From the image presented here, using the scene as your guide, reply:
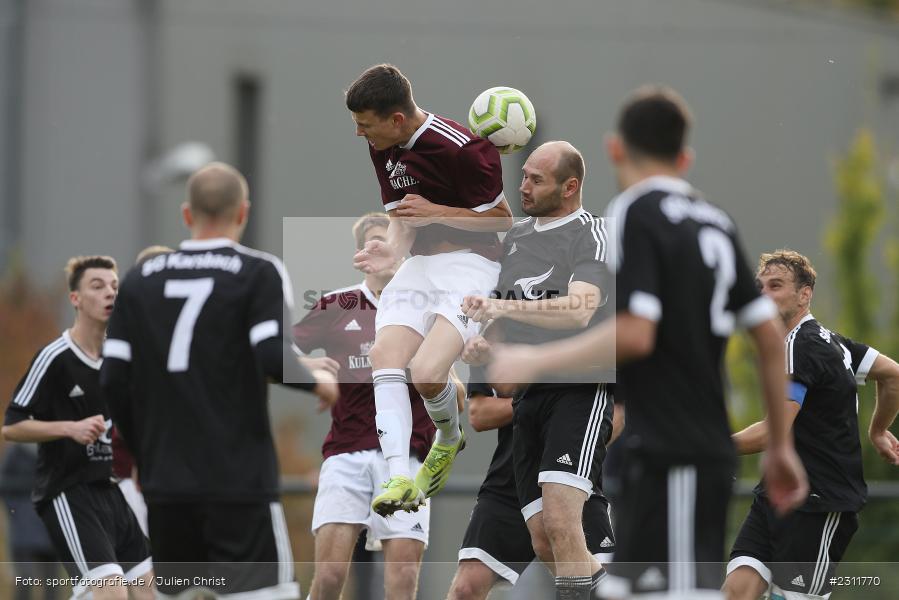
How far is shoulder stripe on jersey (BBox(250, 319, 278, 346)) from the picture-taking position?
619cm

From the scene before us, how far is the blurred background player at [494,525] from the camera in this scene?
811 cm

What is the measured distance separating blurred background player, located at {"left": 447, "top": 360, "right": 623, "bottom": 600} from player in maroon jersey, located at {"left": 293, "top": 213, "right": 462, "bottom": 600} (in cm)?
54

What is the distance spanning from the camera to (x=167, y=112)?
20266 mm

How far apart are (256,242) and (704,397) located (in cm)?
1523

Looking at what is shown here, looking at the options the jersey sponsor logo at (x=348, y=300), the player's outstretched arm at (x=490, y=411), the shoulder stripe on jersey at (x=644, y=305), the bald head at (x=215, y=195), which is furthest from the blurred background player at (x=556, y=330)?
the shoulder stripe on jersey at (x=644, y=305)

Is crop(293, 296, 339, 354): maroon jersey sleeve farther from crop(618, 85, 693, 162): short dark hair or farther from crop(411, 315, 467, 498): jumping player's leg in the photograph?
crop(618, 85, 693, 162): short dark hair

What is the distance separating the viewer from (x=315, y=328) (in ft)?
30.9

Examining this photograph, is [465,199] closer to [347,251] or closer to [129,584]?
[347,251]

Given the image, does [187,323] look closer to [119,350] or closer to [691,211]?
[119,350]

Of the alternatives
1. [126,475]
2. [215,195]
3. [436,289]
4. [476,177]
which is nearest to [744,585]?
[436,289]

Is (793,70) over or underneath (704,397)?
over

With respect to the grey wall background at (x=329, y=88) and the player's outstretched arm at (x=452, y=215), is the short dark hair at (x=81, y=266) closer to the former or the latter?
the player's outstretched arm at (x=452, y=215)

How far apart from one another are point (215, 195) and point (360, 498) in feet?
10.7

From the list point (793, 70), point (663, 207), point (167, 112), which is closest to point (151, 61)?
point (167, 112)
